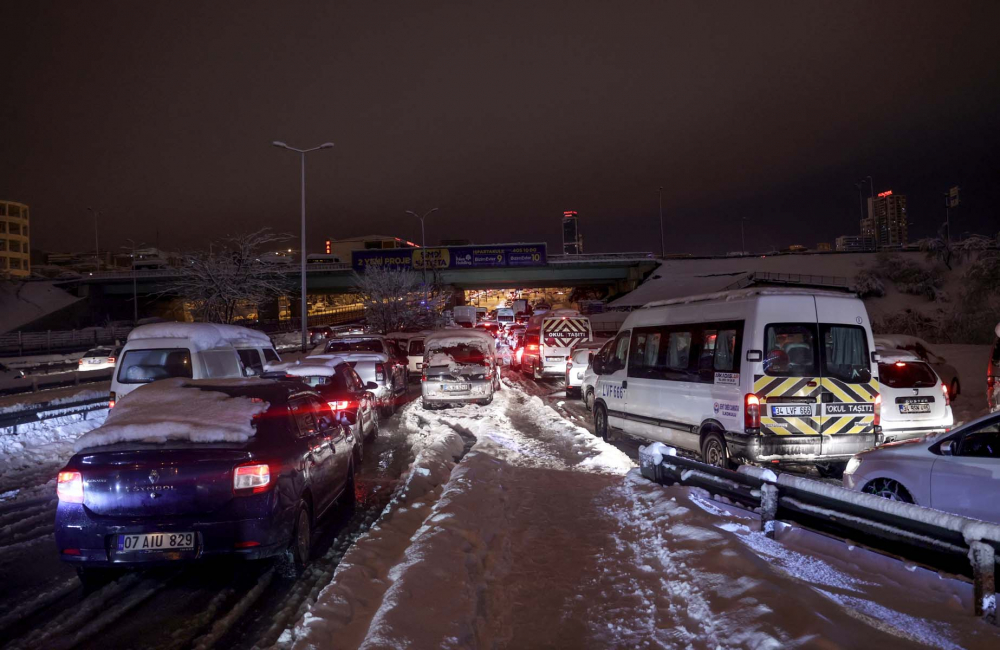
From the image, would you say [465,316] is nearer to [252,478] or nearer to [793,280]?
[793,280]

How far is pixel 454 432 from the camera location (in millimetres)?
13297

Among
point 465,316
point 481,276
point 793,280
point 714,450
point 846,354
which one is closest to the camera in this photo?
point 846,354

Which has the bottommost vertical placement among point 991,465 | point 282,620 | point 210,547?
point 282,620

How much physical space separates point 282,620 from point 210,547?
32.5 inches

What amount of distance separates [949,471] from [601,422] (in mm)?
7173

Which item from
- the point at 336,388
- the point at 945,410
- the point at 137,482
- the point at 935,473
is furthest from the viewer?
the point at 336,388

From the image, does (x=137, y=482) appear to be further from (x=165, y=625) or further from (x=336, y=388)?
(x=336, y=388)

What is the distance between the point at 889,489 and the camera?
21.3ft

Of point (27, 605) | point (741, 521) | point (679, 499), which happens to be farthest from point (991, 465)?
point (27, 605)

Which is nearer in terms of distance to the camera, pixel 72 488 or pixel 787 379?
Result: pixel 72 488

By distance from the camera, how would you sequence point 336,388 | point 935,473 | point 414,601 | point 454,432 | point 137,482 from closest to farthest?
1. point 414,601
2. point 137,482
3. point 935,473
4. point 336,388
5. point 454,432

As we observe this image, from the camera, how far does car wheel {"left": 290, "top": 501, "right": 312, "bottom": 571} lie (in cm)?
566

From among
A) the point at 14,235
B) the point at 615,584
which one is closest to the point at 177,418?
the point at 615,584

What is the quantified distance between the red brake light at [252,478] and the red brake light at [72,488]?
1.19m
